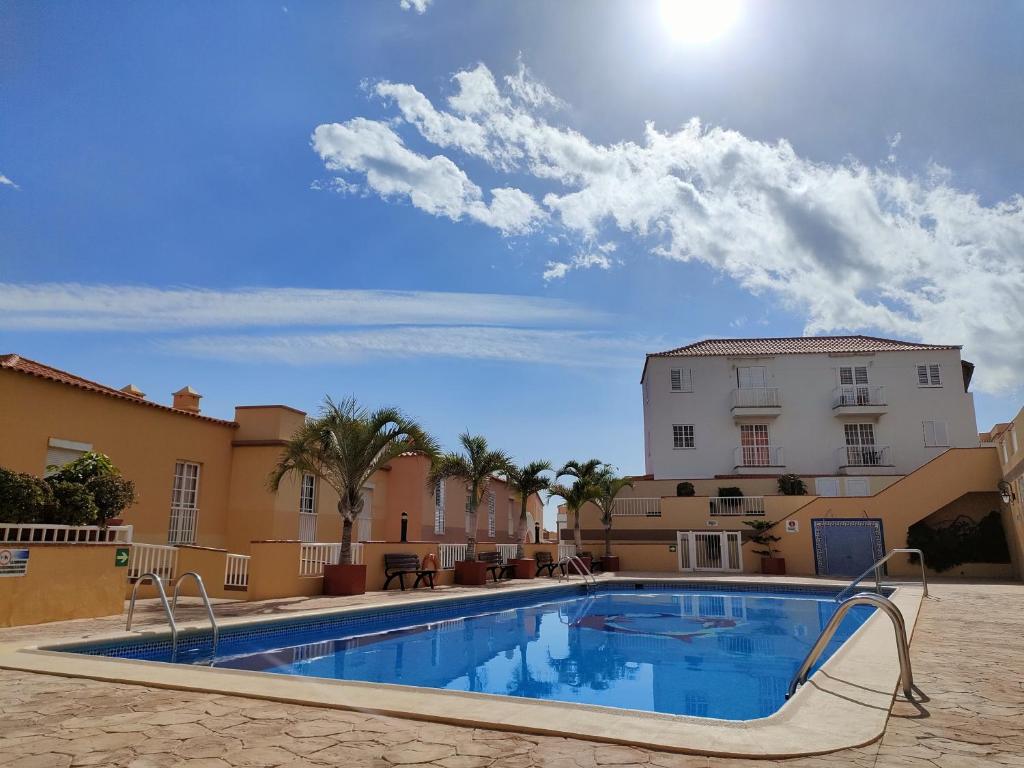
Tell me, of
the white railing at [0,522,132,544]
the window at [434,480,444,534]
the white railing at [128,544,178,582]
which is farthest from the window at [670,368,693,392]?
the white railing at [0,522,132,544]

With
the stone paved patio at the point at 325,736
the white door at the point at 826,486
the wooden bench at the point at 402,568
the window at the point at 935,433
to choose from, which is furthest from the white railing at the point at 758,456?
the stone paved patio at the point at 325,736

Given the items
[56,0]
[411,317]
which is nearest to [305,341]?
[411,317]

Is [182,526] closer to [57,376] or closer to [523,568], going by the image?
[57,376]

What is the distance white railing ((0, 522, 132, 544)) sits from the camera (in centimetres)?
1012

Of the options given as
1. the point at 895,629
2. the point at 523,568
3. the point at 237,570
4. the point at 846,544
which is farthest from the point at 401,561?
the point at 846,544

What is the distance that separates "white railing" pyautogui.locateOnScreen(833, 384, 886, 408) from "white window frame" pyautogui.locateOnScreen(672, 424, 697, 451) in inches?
286

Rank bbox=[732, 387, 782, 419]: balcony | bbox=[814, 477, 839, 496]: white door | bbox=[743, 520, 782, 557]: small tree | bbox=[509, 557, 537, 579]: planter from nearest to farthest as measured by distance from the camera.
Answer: bbox=[509, 557, 537, 579]: planter
bbox=[743, 520, 782, 557]: small tree
bbox=[814, 477, 839, 496]: white door
bbox=[732, 387, 782, 419]: balcony

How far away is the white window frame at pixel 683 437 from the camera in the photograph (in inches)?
1407

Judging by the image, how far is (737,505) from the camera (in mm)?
27516

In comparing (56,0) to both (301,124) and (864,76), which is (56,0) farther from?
(864,76)

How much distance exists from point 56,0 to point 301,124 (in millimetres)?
3981

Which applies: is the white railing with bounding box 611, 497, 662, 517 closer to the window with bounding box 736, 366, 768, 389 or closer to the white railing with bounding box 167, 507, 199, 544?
the window with bounding box 736, 366, 768, 389

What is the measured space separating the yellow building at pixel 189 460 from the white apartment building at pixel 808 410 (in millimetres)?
16994

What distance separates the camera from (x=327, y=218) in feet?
51.1
